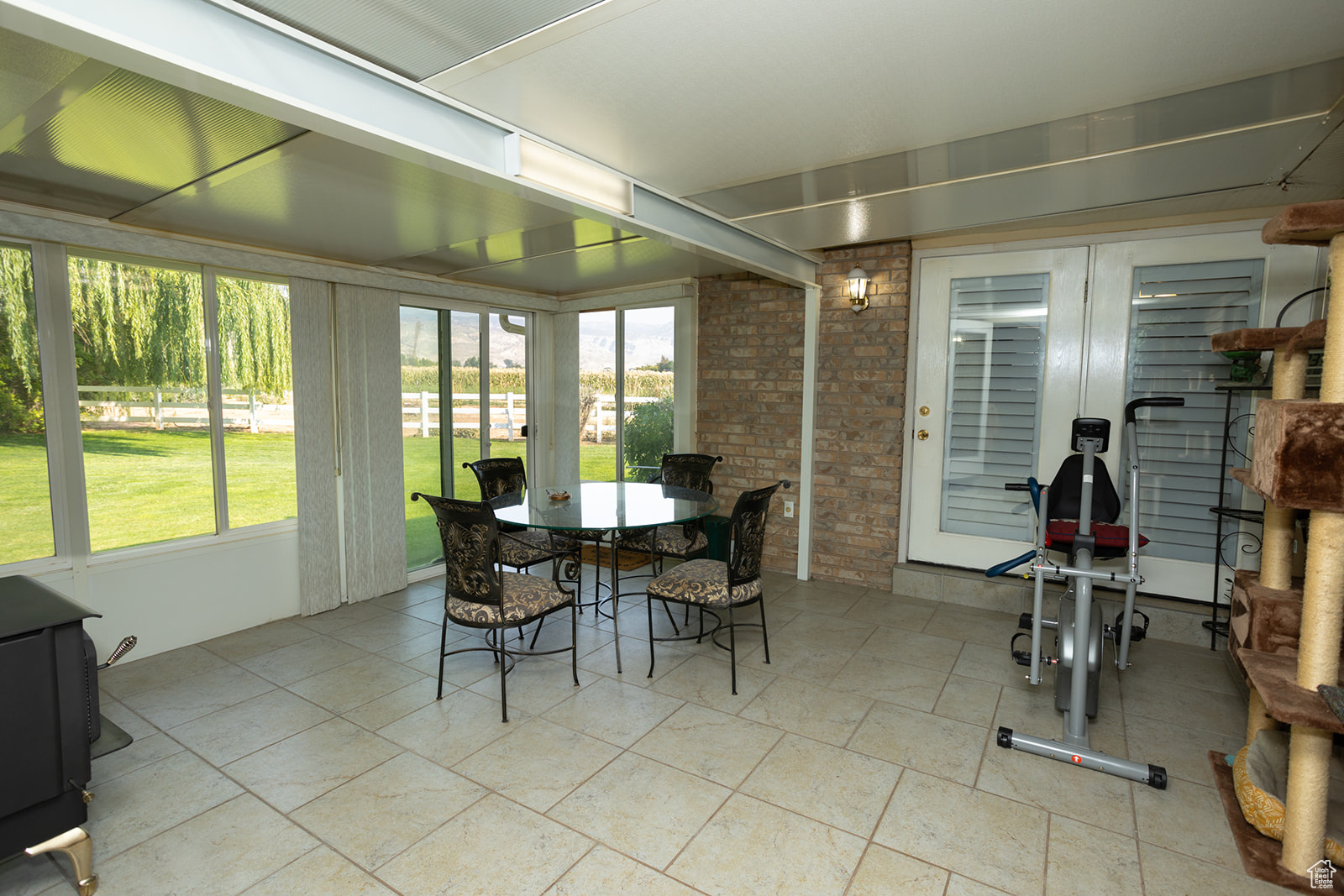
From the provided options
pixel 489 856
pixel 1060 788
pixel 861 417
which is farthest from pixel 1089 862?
pixel 861 417

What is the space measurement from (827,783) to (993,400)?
2797mm

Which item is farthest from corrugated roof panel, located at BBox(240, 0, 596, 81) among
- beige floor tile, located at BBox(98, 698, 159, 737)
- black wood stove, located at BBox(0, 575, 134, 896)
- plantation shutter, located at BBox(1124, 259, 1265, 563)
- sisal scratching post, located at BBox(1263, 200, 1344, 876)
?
plantation shutter, located at BBox(1124, 259, 1265, 563)

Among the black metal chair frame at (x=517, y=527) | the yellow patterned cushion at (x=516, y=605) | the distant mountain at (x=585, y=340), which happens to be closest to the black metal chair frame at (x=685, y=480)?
the black metal chair frame at (x=517, y=527)

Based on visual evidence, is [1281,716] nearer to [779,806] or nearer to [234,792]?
[779,806]

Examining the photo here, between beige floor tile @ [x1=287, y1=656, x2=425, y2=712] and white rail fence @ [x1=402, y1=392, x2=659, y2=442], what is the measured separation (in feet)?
6.48

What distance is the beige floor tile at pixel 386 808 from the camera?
1994mm

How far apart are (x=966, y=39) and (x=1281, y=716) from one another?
2.01 meters

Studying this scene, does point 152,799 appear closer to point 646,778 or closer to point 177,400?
point 646,778

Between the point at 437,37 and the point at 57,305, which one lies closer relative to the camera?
the point at 437,37

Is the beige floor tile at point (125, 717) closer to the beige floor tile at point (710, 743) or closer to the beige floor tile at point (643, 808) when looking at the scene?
the beige floor tile at point (643, 808)

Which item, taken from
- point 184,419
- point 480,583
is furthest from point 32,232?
point 480,583

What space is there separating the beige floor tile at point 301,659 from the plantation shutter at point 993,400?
3796mm

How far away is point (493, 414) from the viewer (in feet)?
17.8

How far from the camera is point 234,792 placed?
88.7 inches
